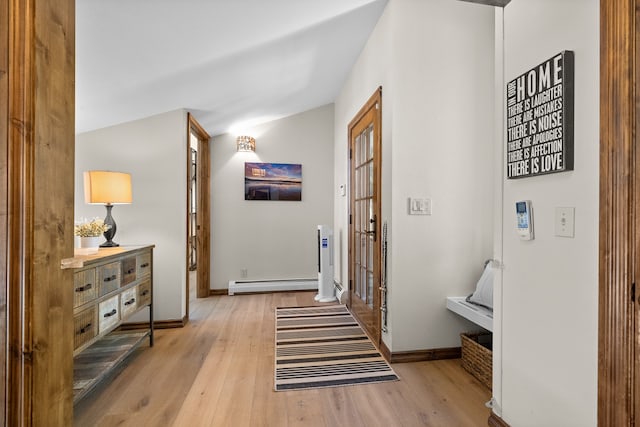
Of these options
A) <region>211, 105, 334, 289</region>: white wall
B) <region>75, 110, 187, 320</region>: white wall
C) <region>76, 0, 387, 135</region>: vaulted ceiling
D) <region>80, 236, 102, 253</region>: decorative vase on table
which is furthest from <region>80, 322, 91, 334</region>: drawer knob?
<region>211, 105, 334, 289</region>: white wall

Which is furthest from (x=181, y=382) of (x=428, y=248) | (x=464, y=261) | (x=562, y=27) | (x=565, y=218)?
(x=562, y=27)

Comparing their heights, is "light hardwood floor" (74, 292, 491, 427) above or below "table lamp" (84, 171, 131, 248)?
below

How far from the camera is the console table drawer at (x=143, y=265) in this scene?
2.54 m

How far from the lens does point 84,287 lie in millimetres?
1812

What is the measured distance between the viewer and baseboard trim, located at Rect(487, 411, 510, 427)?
5.22 ft

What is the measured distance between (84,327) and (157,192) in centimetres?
157

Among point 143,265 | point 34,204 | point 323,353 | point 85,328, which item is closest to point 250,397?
point 323,353

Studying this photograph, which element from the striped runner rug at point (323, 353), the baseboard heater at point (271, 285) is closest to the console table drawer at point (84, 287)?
the striped runner rug at point (323, 353)

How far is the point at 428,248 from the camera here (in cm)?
241

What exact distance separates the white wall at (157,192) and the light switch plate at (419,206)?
7.01ft

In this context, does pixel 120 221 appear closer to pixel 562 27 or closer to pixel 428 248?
pixel 428 248

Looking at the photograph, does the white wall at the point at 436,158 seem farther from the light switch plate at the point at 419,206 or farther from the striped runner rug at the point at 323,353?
the striped runner rug at the point at 323,353

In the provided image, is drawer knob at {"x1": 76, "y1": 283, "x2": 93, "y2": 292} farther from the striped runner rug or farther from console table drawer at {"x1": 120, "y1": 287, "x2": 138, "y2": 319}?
the striped runner rug

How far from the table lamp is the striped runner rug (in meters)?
1.62
